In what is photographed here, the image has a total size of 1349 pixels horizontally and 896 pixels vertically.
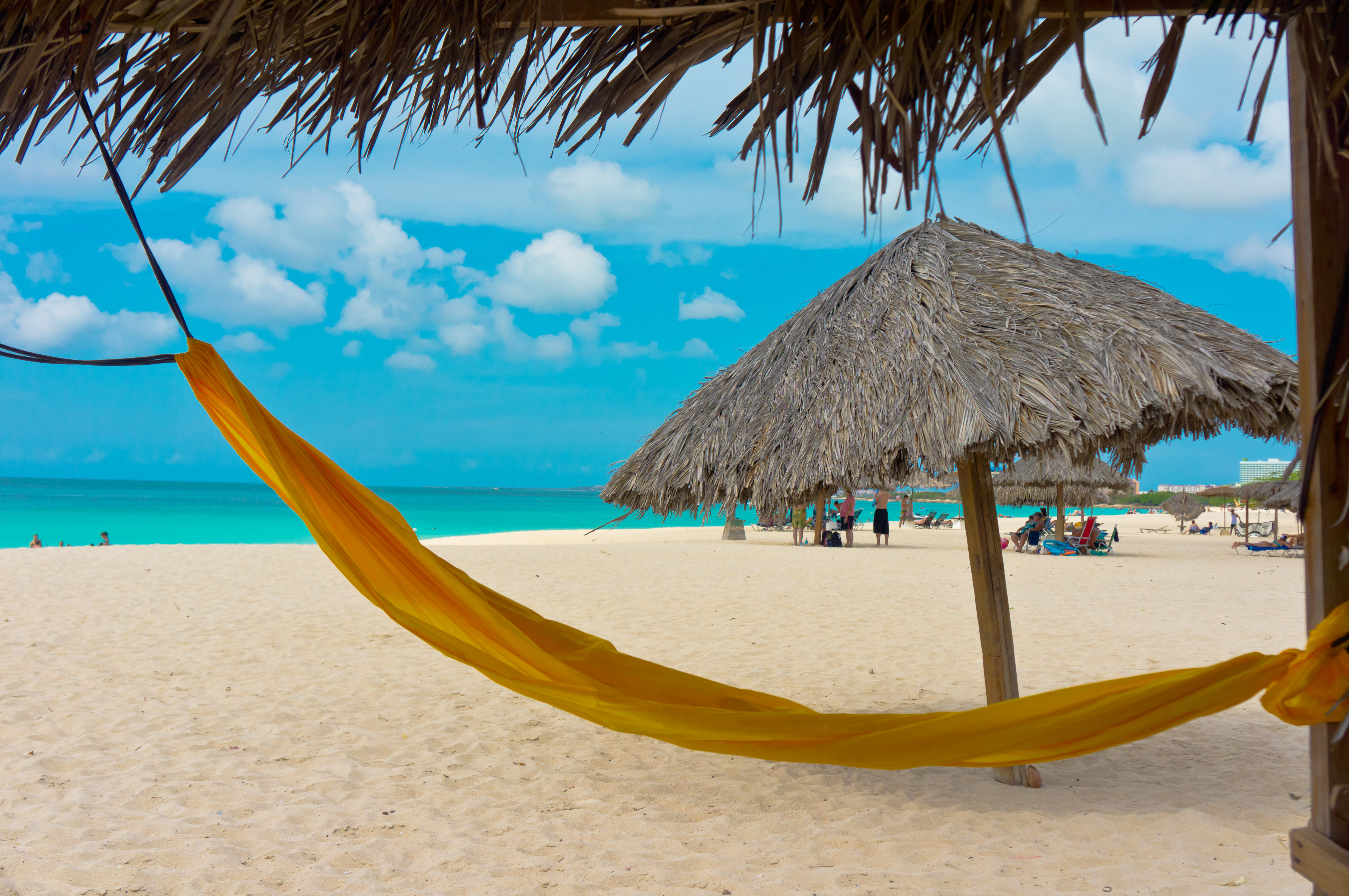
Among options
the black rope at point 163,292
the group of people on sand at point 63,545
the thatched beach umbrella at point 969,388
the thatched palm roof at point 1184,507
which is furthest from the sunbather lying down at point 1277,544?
the group of people on sand at point 63,545

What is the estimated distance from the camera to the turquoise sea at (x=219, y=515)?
25.0 meters

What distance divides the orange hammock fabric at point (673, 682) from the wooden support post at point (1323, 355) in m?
0.07

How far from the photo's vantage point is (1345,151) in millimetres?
1189

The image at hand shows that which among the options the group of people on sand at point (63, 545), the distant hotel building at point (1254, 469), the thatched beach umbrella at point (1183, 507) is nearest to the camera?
the group of people on sand at point (63, 545)

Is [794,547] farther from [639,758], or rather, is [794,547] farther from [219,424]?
[219,424]

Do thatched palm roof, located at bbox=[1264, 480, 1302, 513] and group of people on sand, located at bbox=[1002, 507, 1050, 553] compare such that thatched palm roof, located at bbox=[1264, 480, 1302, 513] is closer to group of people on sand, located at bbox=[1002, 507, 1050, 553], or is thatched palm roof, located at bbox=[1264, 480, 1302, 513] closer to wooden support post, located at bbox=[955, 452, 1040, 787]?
group of people on sand, located at bbox=[1002, 507, 1050, 553]

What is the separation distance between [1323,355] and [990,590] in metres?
1.77

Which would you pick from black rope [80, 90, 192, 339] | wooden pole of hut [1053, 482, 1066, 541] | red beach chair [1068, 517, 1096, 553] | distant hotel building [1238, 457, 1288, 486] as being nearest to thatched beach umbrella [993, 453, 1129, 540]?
wooden pole of hut [1053, 482, 1066, 541]

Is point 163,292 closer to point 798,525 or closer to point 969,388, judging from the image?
point 969,388

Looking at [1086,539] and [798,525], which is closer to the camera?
[1086,539]

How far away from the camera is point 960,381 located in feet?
8.12

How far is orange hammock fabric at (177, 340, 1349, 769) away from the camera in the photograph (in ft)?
4.03

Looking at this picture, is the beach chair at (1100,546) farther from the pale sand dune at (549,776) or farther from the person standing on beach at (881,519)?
the pale sand dune at (549,776)

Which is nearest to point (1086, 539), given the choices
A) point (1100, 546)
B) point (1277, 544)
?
point (1100, 546)
